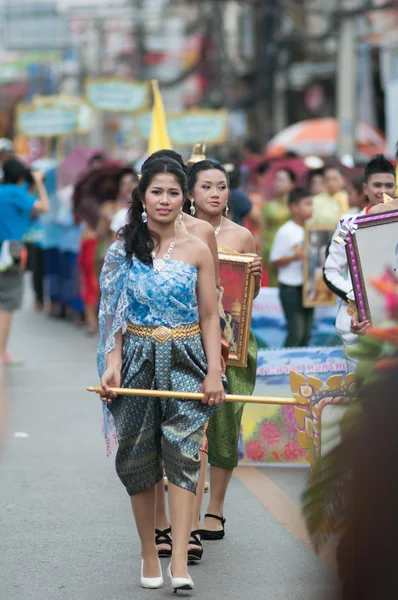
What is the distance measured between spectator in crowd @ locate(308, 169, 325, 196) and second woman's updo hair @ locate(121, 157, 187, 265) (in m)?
8.51

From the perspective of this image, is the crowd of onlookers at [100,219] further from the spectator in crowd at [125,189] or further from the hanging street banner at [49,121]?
the hanging street banner at [49,121]

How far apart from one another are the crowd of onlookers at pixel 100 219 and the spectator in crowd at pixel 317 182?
0.01 meters

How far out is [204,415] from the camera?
18.4 feet

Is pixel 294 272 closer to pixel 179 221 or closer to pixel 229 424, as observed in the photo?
pixel 229 424

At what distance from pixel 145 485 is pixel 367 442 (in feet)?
8.55

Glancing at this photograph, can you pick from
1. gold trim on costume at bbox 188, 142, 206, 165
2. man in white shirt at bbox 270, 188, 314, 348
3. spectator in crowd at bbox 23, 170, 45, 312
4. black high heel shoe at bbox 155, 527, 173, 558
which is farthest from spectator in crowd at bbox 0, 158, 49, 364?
spectator in crowd at bbox 23, 170, 45, 312

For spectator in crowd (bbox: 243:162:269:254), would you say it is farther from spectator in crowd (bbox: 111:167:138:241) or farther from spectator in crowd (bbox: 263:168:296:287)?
spectator in crowd (bbox: 111:167:138:241)

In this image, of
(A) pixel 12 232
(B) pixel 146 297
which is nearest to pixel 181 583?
(B) pixel 146 297

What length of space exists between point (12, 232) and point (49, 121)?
42.1 ft

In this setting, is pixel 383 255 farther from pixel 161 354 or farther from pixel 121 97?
pixel 121 97

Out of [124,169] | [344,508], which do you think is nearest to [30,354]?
[124,169]

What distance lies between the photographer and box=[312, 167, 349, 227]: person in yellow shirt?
12.8 m

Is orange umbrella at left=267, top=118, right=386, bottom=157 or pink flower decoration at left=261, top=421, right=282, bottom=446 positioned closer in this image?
pink flower decoration at left=261, top=421, right=282, bottom=446

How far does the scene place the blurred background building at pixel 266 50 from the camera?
890 inches
